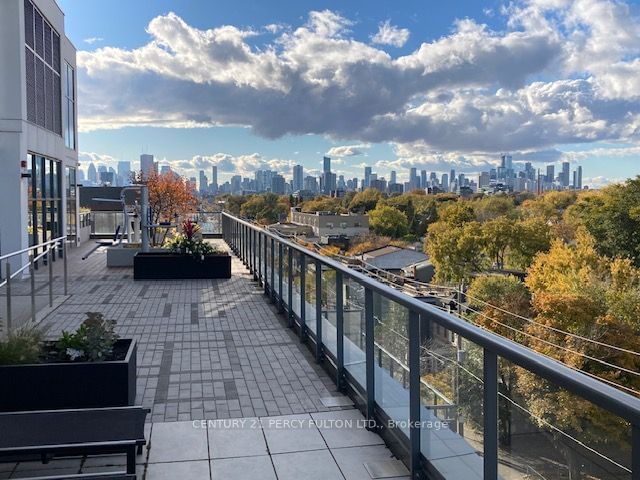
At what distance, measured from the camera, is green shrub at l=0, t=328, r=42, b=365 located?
4.17 m

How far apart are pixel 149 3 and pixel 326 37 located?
443 inches

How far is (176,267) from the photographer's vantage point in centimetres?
1338

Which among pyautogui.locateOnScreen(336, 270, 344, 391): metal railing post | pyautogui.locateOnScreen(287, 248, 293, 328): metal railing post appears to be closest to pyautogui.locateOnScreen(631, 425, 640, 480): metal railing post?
pyautogui.locateOnScreen(336, 270, 344, 391): metal railing post

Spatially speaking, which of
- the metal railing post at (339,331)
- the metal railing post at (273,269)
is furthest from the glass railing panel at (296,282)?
the metal railing post at (339,331)

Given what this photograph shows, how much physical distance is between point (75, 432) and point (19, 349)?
116cm

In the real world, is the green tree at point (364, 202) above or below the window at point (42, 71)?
below

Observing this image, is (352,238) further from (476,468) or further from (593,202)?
(476,468)

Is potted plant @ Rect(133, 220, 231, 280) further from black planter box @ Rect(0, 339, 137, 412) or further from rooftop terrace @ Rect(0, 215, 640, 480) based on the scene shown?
black planter box @ Rect(0, 339, 137, 412)

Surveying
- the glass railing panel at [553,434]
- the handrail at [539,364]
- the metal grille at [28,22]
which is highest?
the metal grille at [28,22]

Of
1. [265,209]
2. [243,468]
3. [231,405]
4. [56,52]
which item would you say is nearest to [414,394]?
[243,468]

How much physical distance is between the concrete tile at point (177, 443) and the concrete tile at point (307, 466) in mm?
495

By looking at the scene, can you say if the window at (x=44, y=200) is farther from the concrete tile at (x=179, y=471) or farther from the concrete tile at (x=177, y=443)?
the concrete tile at (x=179, y=471)

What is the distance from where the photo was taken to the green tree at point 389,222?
106 metres

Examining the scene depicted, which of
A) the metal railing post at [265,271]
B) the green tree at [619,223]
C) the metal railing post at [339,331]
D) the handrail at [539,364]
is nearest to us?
→ the handrail at [539,364]
